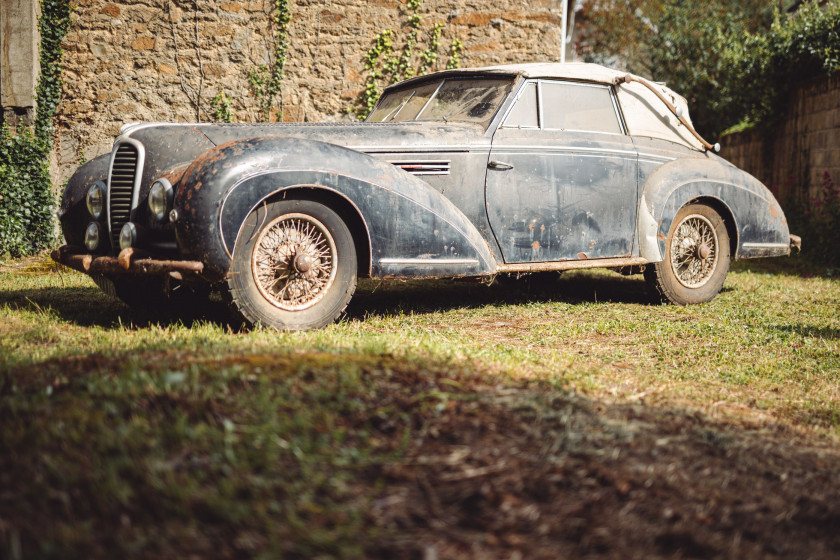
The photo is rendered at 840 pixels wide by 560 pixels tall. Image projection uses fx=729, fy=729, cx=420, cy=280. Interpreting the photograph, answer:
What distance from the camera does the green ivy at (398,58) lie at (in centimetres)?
936

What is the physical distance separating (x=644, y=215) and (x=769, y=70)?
7.24 m

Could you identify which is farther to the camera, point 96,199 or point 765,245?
point 765,245

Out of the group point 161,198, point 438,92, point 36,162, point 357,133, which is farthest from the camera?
point 36,162

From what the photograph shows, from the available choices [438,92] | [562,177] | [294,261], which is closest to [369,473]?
[294,261]

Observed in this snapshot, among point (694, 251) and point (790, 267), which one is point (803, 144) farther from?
point (694, 251)

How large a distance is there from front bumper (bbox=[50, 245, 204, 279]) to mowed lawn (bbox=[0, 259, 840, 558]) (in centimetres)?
36

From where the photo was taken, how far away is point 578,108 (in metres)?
5.64

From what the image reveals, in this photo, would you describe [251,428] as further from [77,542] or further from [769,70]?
[769,70]

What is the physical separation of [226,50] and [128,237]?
5658 mm

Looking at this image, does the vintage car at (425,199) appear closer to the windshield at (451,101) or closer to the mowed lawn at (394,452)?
the windshield at (451,101)

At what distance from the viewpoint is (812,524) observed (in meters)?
2.23

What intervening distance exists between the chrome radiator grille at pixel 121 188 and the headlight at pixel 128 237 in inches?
9.8

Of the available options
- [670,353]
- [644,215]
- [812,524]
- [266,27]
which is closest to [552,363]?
[670,353]

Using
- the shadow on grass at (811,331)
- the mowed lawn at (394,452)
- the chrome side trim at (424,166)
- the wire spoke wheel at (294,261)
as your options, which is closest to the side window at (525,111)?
the chrome side trim at (424,166)
